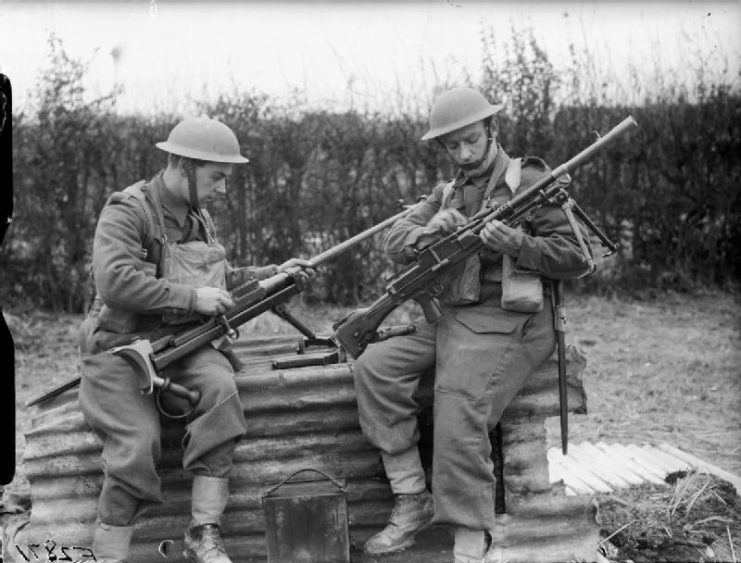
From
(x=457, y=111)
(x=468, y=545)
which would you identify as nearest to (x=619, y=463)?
(x=468, y=545)

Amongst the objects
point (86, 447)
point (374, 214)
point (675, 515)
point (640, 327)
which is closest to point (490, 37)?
point (374, 214)

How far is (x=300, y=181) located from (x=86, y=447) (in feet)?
19.8

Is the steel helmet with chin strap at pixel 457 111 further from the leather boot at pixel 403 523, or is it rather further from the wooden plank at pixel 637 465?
the wooden plank at pixel 637 465

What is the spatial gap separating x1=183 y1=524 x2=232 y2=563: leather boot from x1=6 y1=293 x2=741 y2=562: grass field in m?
2.03

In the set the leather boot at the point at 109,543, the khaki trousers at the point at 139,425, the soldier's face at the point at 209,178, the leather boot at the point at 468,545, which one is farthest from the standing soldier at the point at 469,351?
the leather boot at the point at 109,543

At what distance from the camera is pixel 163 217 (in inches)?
189

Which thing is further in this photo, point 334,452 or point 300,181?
point 300,181

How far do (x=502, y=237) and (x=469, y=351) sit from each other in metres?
0.57

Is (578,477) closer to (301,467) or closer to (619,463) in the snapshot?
(619,463)

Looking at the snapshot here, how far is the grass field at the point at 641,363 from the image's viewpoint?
7.27m

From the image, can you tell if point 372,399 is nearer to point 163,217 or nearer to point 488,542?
point 488,542

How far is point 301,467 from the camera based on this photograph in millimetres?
4816

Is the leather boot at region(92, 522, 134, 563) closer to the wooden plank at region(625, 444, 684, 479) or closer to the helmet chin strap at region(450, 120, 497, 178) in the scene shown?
the helmet chin strap at region(450, 120, 497, 178)

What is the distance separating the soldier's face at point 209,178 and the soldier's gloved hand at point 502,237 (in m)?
1.34
